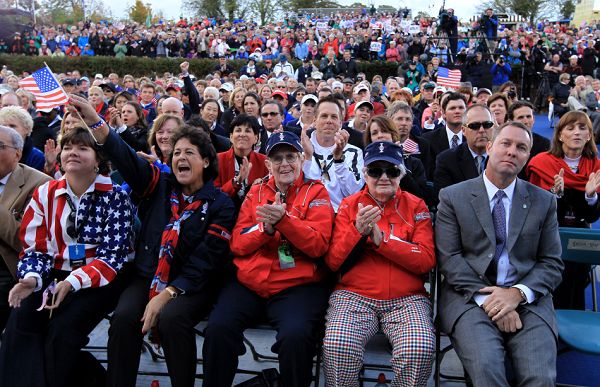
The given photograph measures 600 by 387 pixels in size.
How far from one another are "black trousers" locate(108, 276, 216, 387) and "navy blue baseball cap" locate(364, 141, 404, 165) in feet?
4.76

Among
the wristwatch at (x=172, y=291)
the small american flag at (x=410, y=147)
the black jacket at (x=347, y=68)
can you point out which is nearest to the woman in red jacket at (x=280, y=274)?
the wristwatch at (x=172, y=291)

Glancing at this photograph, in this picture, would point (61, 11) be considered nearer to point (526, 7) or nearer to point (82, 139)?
point (526, 7)

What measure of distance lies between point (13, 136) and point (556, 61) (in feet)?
64.4

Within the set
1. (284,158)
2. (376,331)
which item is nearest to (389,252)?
(376,331)

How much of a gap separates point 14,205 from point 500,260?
3.31 meters

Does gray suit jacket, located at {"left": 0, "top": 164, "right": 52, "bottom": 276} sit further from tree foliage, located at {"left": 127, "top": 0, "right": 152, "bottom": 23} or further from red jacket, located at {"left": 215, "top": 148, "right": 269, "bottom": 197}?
tree foliage, located at {"left": 127, "top": 0, "right": 152, "bottom": 23}

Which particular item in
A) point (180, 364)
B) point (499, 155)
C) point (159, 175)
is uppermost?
point (499, 155)

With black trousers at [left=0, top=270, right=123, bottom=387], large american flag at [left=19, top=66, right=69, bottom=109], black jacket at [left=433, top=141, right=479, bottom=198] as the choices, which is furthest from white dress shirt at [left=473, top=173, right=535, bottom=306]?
large american flag at [left=19, top=66, right=69, bottom=109]

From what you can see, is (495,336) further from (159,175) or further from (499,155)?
(159,175)

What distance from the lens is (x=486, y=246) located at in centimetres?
340

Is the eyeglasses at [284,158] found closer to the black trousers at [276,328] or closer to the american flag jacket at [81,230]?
the black trousers at [276,328]

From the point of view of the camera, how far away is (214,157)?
3.94 m

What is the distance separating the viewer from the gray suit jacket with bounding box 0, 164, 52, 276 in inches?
149

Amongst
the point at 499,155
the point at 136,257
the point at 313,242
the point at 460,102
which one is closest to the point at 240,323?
the point at 313,242
